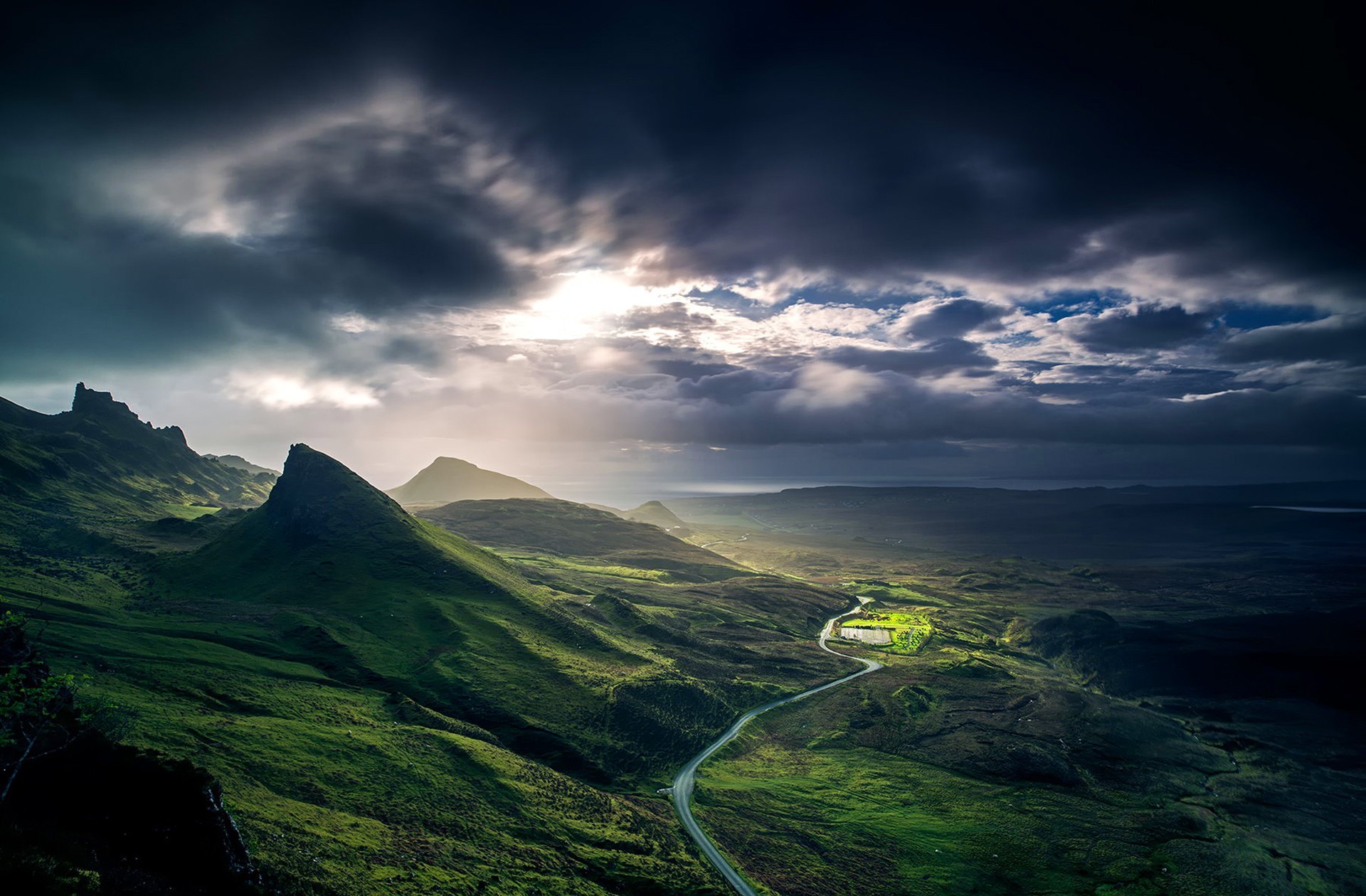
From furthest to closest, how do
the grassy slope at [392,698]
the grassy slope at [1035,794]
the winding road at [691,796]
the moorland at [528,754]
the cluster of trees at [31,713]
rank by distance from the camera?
the grassy slope at [1035,794]
the winding road at [691,796]
the grassy slope at [392,698]
the moorland at [528,754]
the cluster of trees at [31,713]

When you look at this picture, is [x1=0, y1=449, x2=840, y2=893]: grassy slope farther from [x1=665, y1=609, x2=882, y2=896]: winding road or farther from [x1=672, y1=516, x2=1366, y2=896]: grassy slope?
[x1=672, y1=516, x2=1366, y2=896]: grassy slope

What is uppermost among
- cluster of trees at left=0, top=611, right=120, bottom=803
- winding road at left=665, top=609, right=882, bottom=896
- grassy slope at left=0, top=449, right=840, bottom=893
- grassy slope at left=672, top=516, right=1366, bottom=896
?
cluster of trees at left=0, top=611, right=120, bottom=803

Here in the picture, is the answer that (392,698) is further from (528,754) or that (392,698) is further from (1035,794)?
(1035,794)

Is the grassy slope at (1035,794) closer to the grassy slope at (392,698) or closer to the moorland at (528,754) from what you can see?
the moorland at (528,754)

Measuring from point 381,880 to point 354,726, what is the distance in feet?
154

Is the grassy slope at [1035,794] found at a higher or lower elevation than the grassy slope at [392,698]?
lower

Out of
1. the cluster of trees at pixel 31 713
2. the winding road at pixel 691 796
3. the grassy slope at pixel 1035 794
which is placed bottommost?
the grassy slope at pixel 1035 794

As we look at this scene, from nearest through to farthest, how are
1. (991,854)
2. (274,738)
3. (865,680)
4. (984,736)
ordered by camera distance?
(274,738) → (991,854) → (984,736) → (865,680)

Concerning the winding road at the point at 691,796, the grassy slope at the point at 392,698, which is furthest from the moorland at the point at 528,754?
the winding road at the point at 691,796

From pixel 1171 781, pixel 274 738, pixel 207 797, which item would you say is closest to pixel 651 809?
pixel 274 738

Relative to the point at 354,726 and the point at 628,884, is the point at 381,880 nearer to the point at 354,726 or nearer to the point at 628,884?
the point at 628,884

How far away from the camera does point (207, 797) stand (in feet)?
156

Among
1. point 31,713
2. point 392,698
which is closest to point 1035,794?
Result: point 392,698

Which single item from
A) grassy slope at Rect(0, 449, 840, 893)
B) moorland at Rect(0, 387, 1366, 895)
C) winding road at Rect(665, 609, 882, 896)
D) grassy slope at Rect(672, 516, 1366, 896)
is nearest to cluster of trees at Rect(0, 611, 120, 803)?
moorland at Rect(0, 387, 1366, 895)
